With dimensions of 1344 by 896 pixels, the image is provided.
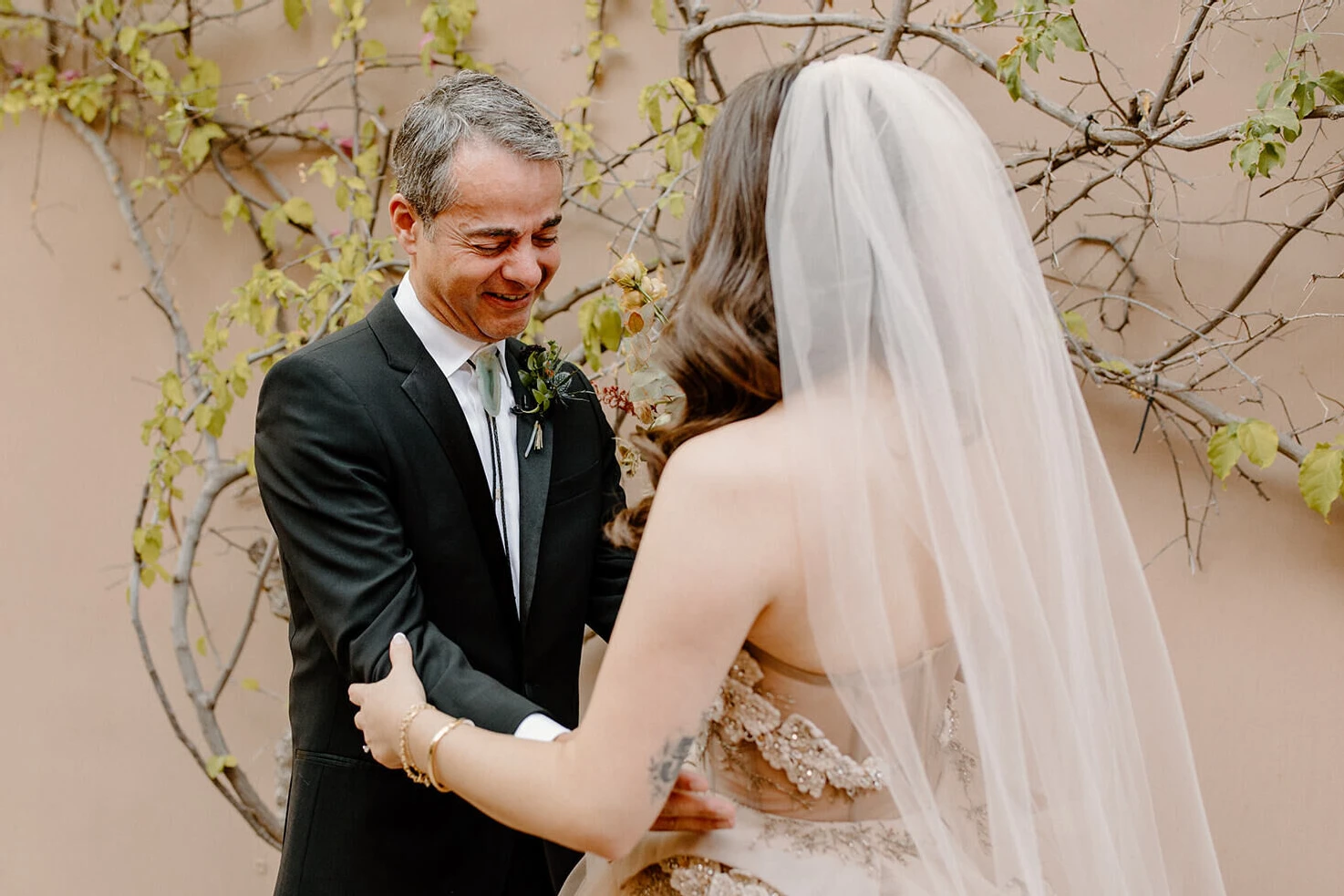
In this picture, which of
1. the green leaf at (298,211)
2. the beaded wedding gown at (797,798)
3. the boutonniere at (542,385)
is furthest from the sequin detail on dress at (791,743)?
the green leaf at (298,211)

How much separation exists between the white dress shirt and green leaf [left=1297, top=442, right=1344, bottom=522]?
1.31m

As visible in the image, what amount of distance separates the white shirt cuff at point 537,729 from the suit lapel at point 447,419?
0.91 feet

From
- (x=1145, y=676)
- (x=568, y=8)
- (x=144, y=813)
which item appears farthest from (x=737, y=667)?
(x=144, y=813)

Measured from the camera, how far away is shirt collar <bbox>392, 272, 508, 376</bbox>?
156cm

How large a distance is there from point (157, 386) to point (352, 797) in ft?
5.55

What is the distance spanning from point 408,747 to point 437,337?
1.95ft

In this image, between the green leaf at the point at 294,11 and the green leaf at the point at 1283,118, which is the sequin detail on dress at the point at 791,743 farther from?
the green leaf at the point at 294,11

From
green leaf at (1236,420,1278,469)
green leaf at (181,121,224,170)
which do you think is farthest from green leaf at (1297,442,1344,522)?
green leaf at (181,121,224,170)

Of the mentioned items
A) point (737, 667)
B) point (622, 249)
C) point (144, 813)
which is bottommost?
point (144, 813)

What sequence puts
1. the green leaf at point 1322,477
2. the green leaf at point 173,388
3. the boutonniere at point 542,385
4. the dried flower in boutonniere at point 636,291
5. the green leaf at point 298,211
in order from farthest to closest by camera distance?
the green leaf at point 298,211
the green leaf at point 173,388
the green leaf at point 1322,477
the boutonniere at point 542,385
the dried flower in boutonniere at point 636,291

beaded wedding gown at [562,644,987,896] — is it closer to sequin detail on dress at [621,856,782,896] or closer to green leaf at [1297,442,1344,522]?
sequin detail on dress at [621,856,782,896]

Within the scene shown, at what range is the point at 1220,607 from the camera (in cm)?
206

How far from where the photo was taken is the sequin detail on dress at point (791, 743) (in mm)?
1159

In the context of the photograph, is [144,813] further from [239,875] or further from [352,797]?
[352,797]
